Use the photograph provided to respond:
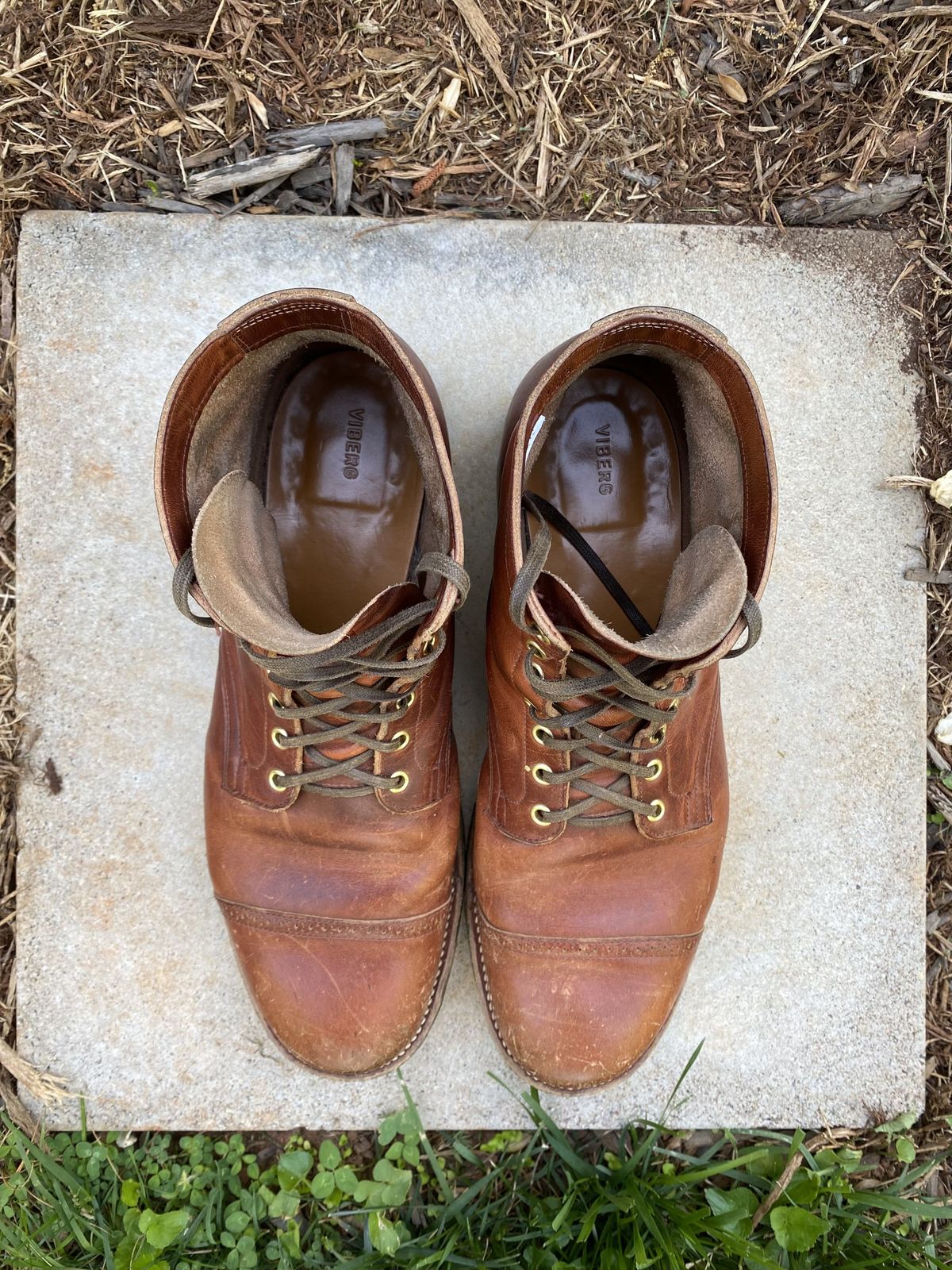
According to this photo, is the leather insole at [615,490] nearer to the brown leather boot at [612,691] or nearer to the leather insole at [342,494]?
the brown leather boot at [612,691]

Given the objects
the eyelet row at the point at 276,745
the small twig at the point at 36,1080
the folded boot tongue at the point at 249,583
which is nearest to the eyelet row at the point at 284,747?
the eyelet row at the point at 276,745

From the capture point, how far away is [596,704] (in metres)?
1.27

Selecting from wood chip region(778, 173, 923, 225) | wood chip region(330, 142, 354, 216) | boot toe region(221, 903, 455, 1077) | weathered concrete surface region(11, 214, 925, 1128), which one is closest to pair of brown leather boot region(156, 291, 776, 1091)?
boot toe region(221, 903, 455, 1077)

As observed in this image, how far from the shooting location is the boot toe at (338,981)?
54.0 inches

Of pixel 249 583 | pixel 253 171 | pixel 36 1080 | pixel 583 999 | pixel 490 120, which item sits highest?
pixel 490 120

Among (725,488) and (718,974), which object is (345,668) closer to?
(725,488)

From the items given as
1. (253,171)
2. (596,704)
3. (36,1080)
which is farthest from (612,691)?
(36,1080)

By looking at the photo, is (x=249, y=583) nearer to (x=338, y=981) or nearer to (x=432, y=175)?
(x=338, y=981)

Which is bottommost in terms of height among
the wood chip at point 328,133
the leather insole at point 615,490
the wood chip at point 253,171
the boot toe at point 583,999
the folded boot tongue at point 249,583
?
the boot toe at point 583,999

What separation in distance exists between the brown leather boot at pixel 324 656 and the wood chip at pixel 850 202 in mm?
953

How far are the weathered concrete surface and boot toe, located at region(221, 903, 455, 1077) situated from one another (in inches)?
7.8

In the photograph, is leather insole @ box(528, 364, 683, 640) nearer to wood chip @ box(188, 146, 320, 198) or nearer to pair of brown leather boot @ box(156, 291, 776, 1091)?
pair of brown leather boot @ box(156, 291, 776, 1091)

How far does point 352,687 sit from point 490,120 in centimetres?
120

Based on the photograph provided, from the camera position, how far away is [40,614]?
1.61m
